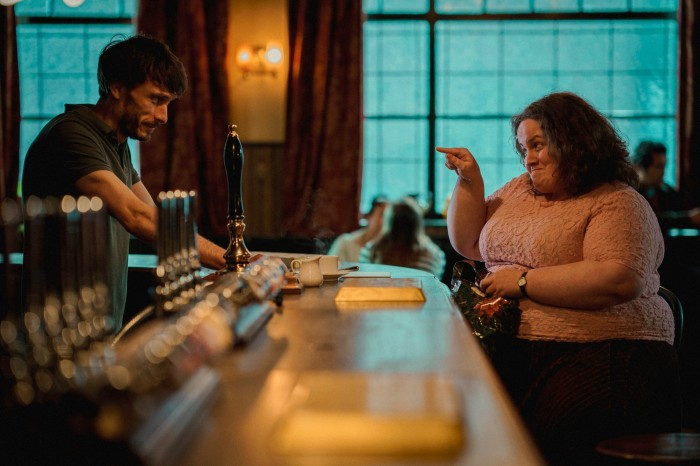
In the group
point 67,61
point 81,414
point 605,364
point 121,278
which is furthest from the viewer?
point 67,61

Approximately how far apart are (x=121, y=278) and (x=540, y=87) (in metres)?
5.95

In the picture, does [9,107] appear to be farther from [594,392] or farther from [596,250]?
[594,392]

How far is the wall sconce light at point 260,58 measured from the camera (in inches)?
303

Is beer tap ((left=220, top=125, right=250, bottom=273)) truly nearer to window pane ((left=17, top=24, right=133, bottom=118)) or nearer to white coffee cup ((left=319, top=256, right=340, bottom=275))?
white coffee cup ((left=319, top=256, right=340, bottom=275))

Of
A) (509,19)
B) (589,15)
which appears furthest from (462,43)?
(589,15)

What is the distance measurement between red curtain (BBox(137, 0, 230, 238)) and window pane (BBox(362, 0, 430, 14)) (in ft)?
4.64

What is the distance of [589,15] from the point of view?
25.7 feet

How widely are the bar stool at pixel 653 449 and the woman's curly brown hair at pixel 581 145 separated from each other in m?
0.95

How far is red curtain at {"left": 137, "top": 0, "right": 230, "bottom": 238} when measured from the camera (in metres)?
7.59

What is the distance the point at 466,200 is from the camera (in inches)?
115

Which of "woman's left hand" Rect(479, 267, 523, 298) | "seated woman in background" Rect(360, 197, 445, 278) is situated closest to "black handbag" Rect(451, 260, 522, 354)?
"woman's left hand" Rect(479, 267, 523, 298)

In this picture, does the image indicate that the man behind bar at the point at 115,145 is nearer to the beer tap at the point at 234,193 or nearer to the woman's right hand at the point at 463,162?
the beer tap at the point at 234,193

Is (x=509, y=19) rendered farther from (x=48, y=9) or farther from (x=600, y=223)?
(x=600, y=223)

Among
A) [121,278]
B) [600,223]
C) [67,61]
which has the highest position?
[67,61]
